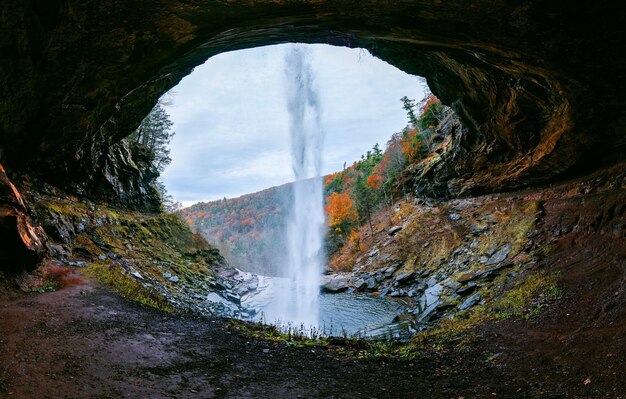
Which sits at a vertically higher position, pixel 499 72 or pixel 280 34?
pixel 499 72

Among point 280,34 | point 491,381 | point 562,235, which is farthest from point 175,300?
point 562,235

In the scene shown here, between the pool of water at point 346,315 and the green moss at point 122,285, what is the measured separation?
391cm

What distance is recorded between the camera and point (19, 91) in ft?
32.6

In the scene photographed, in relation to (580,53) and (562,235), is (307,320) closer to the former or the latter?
(562,235)

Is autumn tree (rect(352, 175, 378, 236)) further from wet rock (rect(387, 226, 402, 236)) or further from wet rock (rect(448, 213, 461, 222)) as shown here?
wet rock (rect(448, 213, 461, 222))

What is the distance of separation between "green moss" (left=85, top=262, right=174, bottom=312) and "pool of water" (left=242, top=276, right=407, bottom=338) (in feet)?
12.8

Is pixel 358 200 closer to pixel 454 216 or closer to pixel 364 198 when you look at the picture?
pixel 364 198

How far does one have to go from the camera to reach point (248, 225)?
394 ft

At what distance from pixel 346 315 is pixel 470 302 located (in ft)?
27.5

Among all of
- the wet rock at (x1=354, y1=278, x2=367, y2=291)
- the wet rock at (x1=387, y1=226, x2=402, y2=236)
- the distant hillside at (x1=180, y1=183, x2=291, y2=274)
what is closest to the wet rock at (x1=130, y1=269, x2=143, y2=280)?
the wet rock at (x1=354, y1=278, x2=367, y2=291)

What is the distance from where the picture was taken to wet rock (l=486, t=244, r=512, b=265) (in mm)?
14212

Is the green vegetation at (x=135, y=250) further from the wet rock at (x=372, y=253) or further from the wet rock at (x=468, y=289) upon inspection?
the wet rock at (x=372, y=253)

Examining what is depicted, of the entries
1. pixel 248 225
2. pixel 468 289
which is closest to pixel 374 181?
pixel 468 289

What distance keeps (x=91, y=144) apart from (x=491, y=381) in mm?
20128
